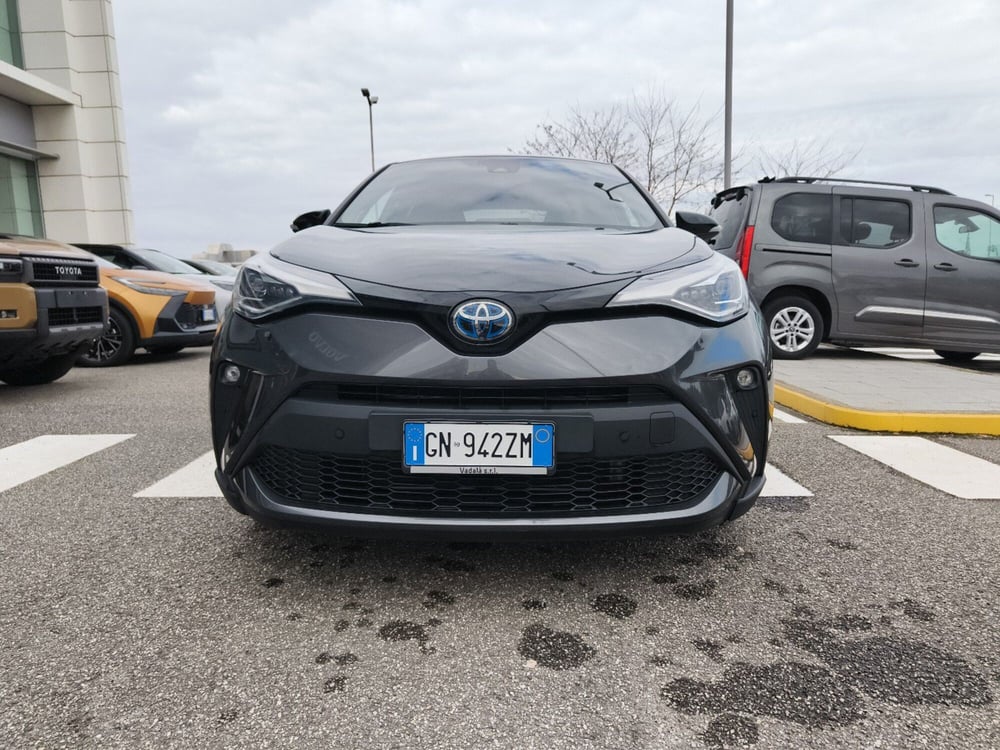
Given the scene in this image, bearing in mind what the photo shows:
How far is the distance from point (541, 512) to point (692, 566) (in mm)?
632

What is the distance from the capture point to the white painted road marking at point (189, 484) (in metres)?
2.90

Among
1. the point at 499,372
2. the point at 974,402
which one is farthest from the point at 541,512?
the point at 974,402

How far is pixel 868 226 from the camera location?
23.1 feet

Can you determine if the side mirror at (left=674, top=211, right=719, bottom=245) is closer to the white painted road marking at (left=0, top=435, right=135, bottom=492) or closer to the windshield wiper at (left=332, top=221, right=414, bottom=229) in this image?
the windshield wiper at (left=332, top=221, right=414, bottom=229)

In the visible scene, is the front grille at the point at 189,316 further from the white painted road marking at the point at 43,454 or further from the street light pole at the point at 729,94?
the street light pole at the point at 729,94

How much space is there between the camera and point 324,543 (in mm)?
2342

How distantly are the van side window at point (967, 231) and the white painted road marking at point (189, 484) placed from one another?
695 cm

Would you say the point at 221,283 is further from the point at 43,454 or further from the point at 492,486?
the point at 492,486

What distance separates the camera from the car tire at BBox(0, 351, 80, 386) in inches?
222

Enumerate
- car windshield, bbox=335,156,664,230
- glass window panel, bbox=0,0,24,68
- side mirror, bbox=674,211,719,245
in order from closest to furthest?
car windshield, bbox=335,156,664,230
side mirror, bbox=674,211,719,245
glass window panel, bbox=0,0,24,68

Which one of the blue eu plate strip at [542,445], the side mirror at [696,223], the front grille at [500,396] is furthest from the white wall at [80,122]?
the blue eu plate strip at [542,445]

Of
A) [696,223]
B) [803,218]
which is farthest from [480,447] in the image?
[803,218]

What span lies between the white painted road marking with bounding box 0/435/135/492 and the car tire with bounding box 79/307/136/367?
319 centimetres

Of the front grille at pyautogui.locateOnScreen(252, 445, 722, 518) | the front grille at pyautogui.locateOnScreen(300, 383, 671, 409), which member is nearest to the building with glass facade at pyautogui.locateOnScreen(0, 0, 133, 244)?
the front grille at pyautogui.locateOnScreen(252, 445, 722, 518)
